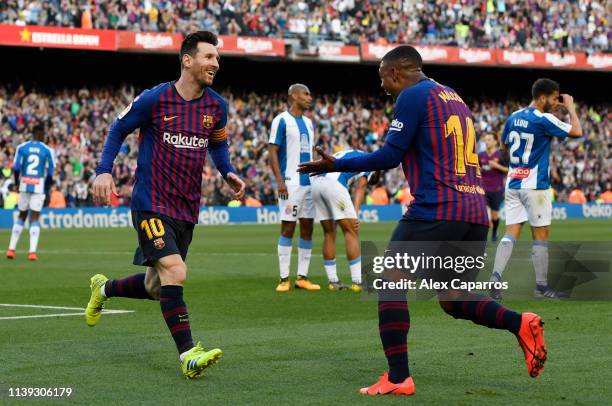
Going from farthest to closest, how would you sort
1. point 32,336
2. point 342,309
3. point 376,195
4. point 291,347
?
point 376,195 < point 342,309 < point 32,336 < point 291,347

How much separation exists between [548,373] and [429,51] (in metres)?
41.1

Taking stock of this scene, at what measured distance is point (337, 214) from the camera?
1401 cm

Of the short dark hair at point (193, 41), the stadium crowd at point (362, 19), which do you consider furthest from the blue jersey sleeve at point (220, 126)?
the stadium crowd at point (362, 19)

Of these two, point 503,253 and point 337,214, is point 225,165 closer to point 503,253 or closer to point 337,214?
point 503,253

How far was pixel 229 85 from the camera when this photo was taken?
152ft

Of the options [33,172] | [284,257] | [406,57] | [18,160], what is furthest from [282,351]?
[18,160]

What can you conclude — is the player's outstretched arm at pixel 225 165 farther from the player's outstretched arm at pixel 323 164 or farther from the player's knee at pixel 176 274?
the player's outstretched arm at pixel 323 164

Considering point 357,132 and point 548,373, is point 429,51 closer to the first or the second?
point 357,132

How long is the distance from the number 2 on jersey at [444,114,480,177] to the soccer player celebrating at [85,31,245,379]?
193 cm

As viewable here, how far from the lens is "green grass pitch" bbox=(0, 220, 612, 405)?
6781mm

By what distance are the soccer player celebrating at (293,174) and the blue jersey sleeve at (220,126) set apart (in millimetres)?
5671

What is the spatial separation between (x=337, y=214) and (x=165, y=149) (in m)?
6.19

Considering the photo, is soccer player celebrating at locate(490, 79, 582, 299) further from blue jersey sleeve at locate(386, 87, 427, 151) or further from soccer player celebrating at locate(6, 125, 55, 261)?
soccer player celebrating at locate(6, 125, 55, 261)

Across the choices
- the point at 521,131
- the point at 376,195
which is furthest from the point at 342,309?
the point at 376,195
